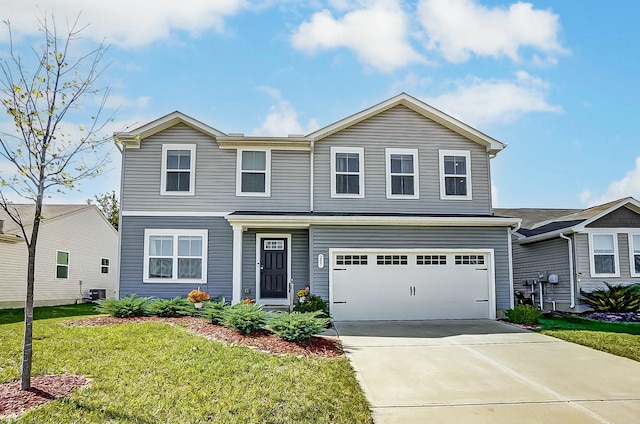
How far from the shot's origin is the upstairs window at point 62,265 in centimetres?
1922

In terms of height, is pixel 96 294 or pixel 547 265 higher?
pixel 547 265

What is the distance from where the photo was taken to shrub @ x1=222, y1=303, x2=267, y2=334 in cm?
929

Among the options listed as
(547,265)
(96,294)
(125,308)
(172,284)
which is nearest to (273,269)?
(172,284)

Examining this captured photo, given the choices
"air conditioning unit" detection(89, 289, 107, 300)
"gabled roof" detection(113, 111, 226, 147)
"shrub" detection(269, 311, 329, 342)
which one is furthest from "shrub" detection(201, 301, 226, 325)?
"air conditioning unit" detection(89, 289, 107, 300)

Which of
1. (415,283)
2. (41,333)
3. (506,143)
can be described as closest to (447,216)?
(415,283)

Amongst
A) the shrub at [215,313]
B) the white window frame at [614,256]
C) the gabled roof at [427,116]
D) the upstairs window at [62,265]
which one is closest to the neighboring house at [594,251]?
the white window frame at [614,256]

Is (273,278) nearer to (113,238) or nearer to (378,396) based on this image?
(378,396)

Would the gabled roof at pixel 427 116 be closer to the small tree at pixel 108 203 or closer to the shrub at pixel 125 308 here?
the shrub at pixel 125 308

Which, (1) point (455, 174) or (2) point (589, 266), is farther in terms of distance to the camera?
(2) point (589, 266)

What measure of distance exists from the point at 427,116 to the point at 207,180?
23.4 feet

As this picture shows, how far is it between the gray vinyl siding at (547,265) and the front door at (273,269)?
917 centimetres

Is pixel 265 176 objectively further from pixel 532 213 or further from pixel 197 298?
pixel 532 213

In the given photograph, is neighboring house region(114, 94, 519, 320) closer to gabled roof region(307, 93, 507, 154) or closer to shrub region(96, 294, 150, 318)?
gabled roof region(307, 93, 507, 154)

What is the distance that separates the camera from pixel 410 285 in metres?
A: 13.3
